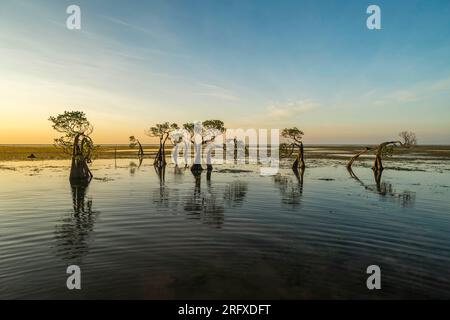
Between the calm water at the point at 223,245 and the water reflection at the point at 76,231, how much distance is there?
0.06m

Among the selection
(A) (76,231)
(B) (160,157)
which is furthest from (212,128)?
(A) (76,231)

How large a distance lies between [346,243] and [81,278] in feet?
39.3

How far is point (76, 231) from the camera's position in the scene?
17578 millimetres

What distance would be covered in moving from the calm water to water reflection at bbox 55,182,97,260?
60 millimetres

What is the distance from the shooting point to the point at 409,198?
29.0 metres

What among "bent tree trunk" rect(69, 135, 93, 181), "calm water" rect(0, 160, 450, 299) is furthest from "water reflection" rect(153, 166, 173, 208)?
"bent tree trunk" rect(69, 135, 93, 181)

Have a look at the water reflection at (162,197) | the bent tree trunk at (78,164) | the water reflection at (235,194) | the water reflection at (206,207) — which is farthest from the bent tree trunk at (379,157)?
the bent tree trunk at (78,164)

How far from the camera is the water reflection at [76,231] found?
14312mm

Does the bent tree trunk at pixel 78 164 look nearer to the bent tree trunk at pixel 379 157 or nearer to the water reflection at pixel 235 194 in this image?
the water reflection at pixel 235 194

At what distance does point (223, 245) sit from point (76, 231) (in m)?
8.33

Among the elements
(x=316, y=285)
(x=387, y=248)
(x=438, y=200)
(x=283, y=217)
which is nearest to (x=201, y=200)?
(x=283, y=217)
